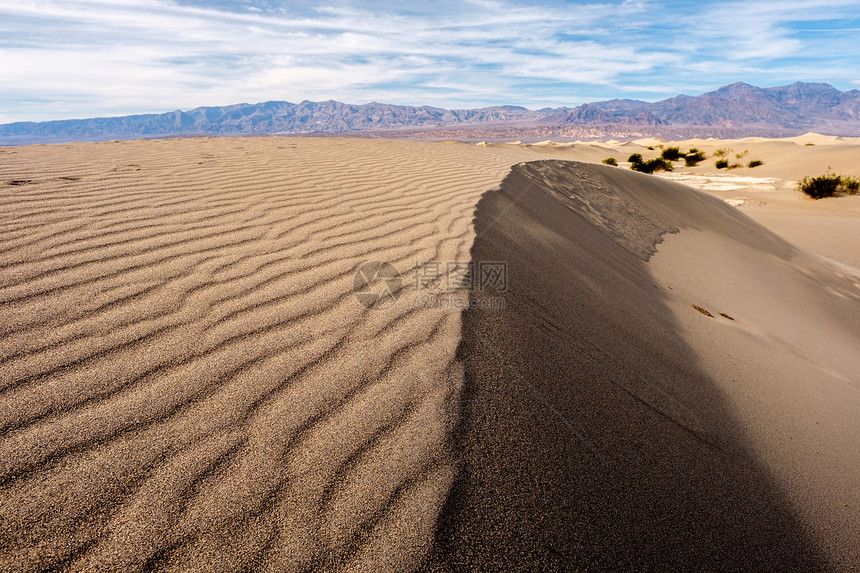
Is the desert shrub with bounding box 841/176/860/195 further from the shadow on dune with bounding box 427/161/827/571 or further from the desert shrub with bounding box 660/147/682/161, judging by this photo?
the shadow on dune with bounding box 427/161/827/571

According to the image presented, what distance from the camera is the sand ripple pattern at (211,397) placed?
3.29 feet

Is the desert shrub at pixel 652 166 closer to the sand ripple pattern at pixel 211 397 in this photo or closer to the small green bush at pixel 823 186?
the small green bush at pixel 823 186

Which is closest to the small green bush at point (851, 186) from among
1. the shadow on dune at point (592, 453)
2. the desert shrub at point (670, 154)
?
the desert shrub at point (670, 154)

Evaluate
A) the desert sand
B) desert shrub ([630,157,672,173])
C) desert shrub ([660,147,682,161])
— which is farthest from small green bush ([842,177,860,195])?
the desert sand

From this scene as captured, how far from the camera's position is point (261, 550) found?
987mm

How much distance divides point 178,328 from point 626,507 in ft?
5.84

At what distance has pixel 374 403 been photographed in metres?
1.46

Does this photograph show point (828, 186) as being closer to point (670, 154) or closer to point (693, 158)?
point (693, 158)

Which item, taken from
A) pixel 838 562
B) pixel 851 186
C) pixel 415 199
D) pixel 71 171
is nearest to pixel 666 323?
pixel 838 562

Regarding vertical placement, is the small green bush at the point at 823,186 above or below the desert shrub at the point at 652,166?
below

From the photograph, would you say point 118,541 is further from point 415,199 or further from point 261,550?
point 415,199

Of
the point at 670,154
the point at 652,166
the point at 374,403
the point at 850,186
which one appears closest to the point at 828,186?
the point at 850,186

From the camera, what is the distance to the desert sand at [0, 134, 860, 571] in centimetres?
106

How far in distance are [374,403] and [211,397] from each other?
0.54 meters
